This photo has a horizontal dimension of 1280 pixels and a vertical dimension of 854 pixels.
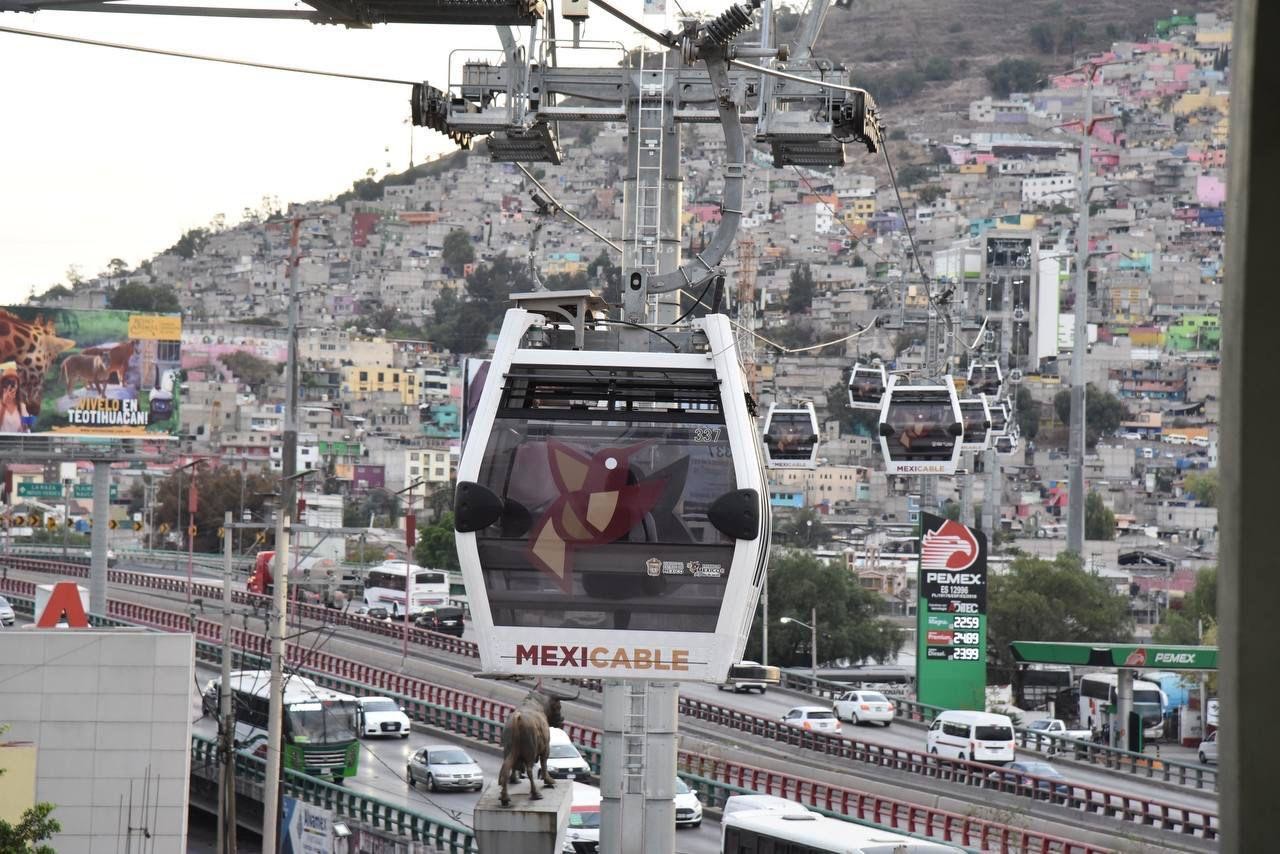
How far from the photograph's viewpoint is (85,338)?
5869cm

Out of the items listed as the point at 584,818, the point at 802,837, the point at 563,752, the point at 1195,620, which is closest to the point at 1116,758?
the point at 563,752

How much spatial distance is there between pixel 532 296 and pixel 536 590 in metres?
1.60

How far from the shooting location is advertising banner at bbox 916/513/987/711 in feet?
142

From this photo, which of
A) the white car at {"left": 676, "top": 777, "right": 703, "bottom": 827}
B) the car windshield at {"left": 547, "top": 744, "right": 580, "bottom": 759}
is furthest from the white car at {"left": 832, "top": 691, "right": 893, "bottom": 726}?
the white car at {"left": 676, "top": 777, "right": 703, "bottom": 827}

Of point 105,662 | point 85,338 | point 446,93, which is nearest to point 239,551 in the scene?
point 85,338

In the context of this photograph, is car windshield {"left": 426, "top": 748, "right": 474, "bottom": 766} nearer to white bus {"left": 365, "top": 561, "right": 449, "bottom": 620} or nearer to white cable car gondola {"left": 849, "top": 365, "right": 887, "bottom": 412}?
white cable car gondola {"left": 849, "top": 365, "right": 887, "bottom": 412}

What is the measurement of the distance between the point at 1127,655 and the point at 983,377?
798 inches

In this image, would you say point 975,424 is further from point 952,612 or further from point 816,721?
point 816,721

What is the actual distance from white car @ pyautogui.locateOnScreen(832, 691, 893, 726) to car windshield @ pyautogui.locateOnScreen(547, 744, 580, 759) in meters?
13.9

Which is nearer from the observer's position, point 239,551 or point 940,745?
point 940,745

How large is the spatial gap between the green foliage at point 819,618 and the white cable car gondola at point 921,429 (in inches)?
1093

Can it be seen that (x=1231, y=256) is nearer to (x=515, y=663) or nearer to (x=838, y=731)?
(x=515, y=663)

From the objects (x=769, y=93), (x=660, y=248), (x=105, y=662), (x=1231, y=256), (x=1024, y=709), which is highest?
(x=769, y=93)

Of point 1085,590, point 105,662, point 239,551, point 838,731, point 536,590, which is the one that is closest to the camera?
point 536,590
